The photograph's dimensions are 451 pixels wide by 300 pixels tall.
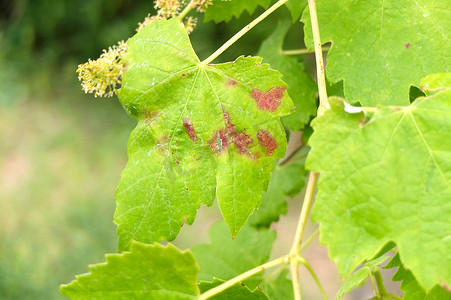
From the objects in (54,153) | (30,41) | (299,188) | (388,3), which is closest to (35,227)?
(54,153)

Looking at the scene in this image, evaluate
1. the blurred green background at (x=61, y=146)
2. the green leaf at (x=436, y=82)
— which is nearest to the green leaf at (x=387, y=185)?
the green leaf at (x=436, y=82)

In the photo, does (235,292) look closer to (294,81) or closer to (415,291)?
(415,291)

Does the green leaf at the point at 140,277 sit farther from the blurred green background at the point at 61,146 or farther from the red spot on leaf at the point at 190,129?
the blurred green background at the point at 61,146

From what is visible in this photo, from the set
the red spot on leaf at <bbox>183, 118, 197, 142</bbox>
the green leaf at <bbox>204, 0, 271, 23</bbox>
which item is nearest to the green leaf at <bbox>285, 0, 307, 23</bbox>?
the green leaf at <bbox>204, 0, 271, 23</bbox>

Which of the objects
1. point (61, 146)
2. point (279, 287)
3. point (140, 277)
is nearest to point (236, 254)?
Answer: point (279, 287)

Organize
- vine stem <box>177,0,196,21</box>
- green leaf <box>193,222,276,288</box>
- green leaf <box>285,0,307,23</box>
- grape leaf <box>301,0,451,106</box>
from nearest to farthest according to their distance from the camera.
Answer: grape leaf <box>301,0,451,106</box> < vine stem <box>177,0,196,21</box> < green leaf <box>285,0,307,23</box> < green leaf <box>193,222,276,288</box>

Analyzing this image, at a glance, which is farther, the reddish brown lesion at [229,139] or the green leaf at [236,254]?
the green leaf at [236,254]

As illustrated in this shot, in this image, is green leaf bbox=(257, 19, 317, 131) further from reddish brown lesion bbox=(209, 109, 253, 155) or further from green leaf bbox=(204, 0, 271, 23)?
reddish brown lesion bbox=(209, 109, 253, 155)
